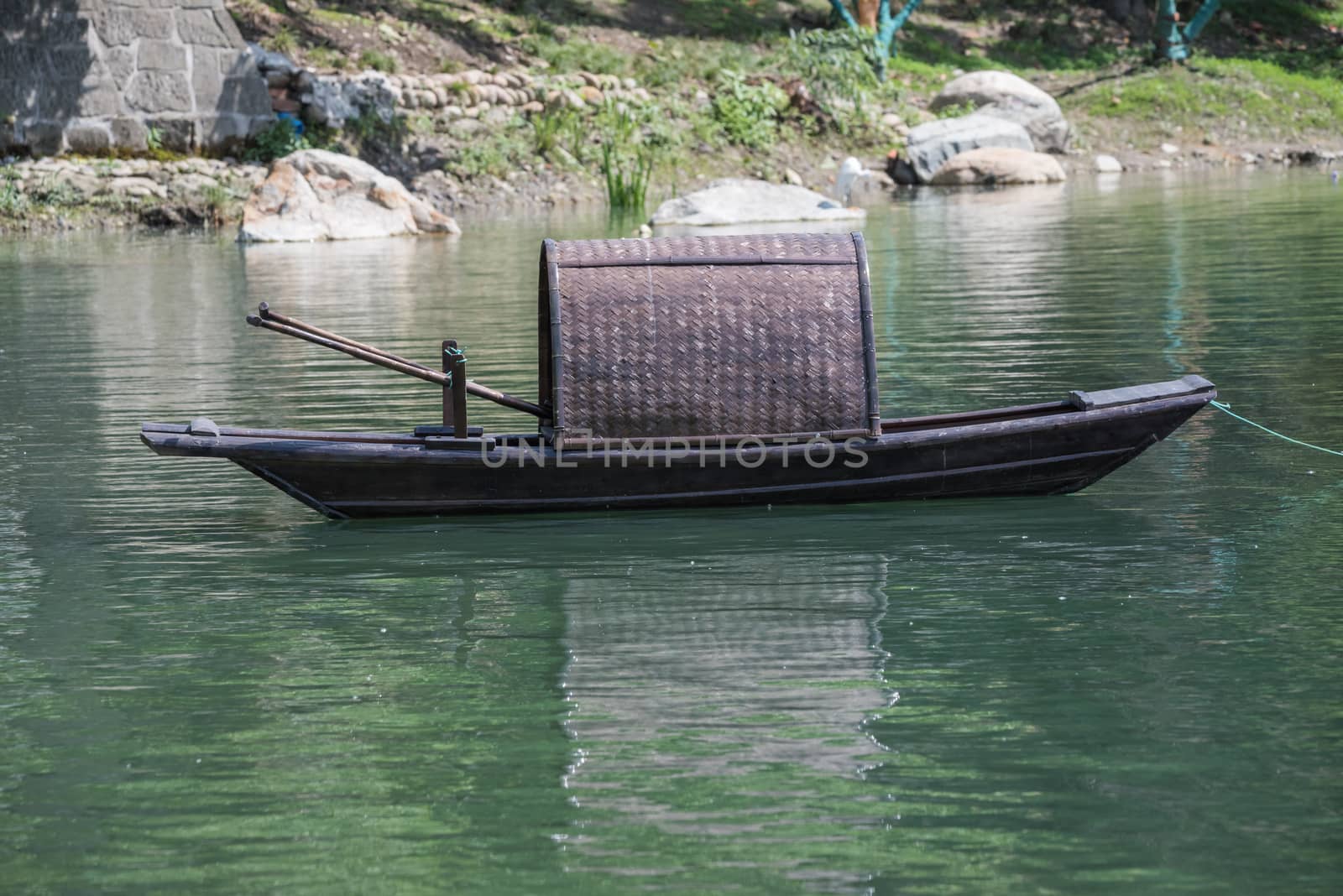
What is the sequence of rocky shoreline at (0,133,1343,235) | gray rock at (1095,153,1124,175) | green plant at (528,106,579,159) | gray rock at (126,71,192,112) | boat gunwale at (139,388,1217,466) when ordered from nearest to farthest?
boat gunwale at (139,388,1217,466), rocky shoreline at (0,133,1343,235), gray rock at (126,71,192,112), green plant at (528,106,579,159), gray rock at (1095,153,1124,175)

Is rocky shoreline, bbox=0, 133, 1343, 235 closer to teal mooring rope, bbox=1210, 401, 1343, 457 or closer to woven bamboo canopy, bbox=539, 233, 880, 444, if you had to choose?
teal mooring rope, bbox=1210, 401, 1343, 457

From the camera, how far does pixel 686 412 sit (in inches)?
327

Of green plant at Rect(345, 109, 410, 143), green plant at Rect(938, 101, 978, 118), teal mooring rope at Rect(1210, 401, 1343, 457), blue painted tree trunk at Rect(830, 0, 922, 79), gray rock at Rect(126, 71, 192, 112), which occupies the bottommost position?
teal mooring rope at Rect(1210, 401, 1343, 457)

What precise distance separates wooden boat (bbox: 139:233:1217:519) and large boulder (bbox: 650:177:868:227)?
18131mm

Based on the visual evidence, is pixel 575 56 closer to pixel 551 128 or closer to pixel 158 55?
pixel 551 128

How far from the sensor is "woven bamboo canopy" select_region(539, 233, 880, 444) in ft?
26.9

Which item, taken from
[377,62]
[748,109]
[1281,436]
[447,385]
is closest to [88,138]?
[377,62]

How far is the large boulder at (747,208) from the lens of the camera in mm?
26500

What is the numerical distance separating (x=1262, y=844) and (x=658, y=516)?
14.3 feet

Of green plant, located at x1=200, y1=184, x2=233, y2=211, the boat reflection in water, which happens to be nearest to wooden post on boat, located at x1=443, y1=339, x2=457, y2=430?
the boat reflection in water

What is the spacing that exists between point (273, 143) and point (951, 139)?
14185 mm

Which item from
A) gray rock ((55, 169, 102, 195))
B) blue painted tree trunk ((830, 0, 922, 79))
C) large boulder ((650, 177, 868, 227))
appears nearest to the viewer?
large boulder ((650, 177, 868, 227))

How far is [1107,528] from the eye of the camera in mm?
8156

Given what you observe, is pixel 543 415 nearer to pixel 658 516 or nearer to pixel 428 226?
pixel 658 516
